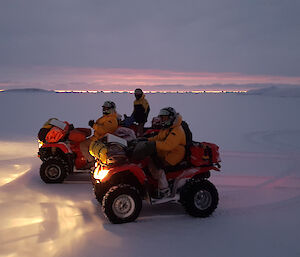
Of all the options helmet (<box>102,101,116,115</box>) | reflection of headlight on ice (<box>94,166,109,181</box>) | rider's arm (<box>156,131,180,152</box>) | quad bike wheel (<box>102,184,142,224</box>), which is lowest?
quad bike wheel (<box>102,184,142,224</box>)

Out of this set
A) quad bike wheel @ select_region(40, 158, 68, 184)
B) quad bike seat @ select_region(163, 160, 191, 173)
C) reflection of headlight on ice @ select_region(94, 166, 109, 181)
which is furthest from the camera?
quad bike wheel @ select_region(40, 158, 68, 184)

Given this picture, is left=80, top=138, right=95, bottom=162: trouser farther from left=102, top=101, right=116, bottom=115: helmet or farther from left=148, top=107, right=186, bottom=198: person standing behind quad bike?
left=148, top=107, right=186, bottom=198: person standing behind quad bike

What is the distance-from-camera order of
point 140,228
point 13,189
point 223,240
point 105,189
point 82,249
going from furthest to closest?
point 13,189, point 105,189, point 140,228, point 223,240, point 82,249

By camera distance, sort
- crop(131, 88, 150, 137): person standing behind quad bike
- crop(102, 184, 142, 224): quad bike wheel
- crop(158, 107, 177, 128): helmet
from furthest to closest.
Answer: crop(131, 88, 150, 137): person standing behind quad bike, crop(158, 107, 177, 128): helmet, crop(102, 184, 142, 224): quad bike wheel

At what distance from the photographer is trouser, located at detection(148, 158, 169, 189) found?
17.3 feet

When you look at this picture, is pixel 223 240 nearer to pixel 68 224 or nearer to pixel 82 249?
pixel 82 249

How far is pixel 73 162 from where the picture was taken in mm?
7477

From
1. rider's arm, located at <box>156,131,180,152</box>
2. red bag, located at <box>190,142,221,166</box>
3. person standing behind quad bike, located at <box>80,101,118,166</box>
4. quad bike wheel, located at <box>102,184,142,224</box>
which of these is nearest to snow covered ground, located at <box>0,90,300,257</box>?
quad bike wheel, located at <box>102,184,142,224</box>

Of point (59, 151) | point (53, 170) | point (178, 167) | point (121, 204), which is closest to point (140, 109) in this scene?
point (59, 151)

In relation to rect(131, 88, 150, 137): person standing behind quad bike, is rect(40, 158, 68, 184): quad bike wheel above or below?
below

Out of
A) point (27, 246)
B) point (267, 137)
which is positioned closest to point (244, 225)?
point (27, 246)

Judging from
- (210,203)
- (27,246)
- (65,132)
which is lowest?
(27,246)

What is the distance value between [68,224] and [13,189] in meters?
2.29

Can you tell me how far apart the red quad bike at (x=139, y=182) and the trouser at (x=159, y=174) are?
0.10 m
